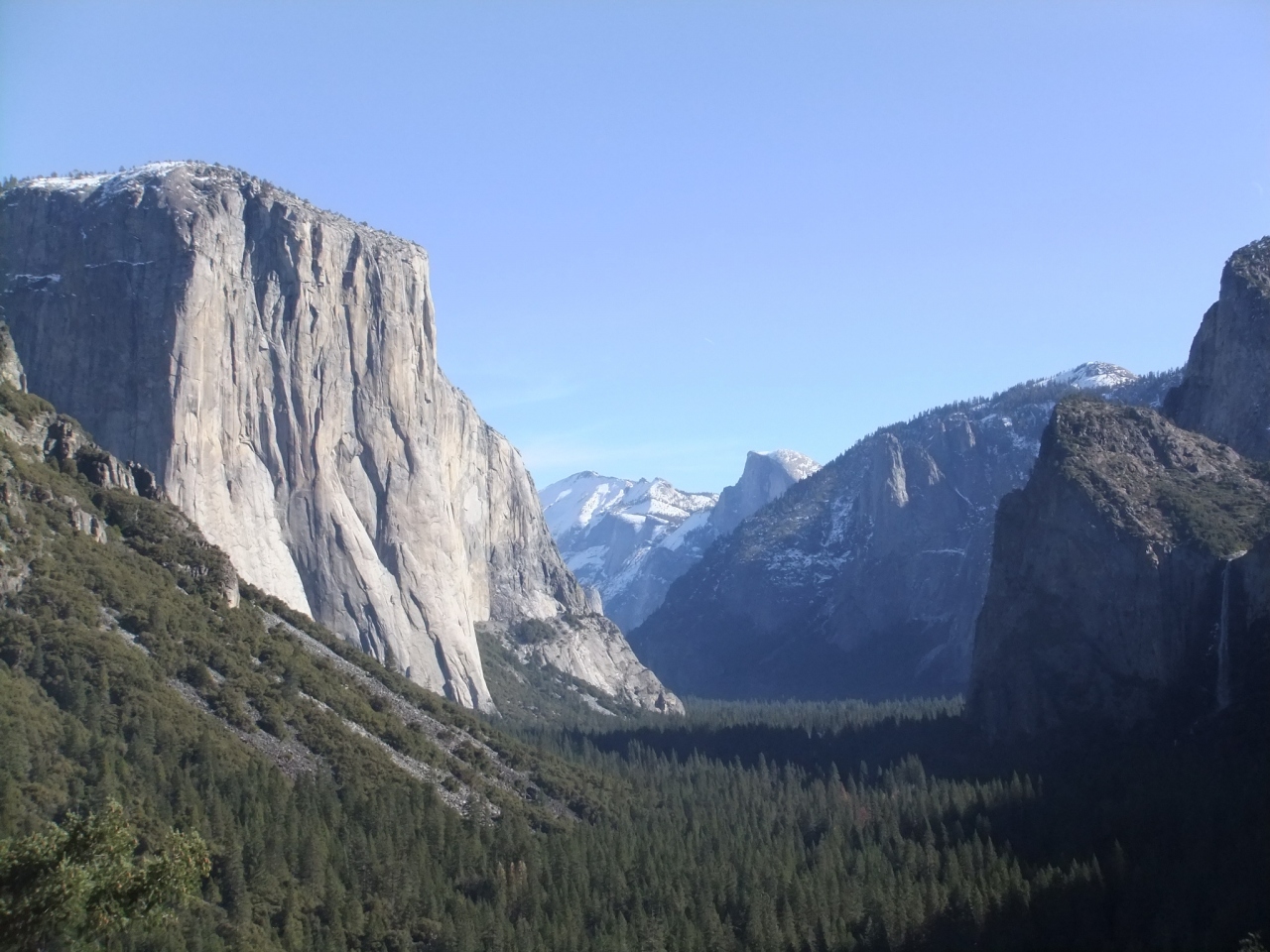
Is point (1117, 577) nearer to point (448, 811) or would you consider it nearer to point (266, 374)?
point (448, 811)

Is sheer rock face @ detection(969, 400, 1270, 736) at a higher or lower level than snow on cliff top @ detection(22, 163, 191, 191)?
lower

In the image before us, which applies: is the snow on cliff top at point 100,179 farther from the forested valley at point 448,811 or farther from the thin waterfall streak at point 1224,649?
the thin waterfall streak at point 1224,649

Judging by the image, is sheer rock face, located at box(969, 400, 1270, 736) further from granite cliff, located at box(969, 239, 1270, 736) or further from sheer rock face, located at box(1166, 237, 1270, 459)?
sheer rock face, located at box(1166, 237, 1270, 459)

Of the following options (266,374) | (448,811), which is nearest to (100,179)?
(266,374)

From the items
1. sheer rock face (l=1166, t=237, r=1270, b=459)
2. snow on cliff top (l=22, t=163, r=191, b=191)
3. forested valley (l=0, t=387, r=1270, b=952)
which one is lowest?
forested valley (l=0, t=387, r=1270, b=952)

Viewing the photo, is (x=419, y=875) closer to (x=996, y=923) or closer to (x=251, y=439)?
(x=996, y=923)

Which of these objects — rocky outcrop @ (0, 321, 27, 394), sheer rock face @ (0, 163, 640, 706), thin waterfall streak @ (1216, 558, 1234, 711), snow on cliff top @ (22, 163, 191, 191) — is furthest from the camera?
snow on cliff top @ (22, 163, 191, 191)

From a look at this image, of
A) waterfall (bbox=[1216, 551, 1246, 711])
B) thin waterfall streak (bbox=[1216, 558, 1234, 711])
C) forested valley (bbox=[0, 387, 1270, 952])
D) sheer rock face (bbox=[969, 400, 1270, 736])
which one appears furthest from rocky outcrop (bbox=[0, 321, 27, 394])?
thin waterfall streak (bbox=[1216, 558, 1234, 711])
